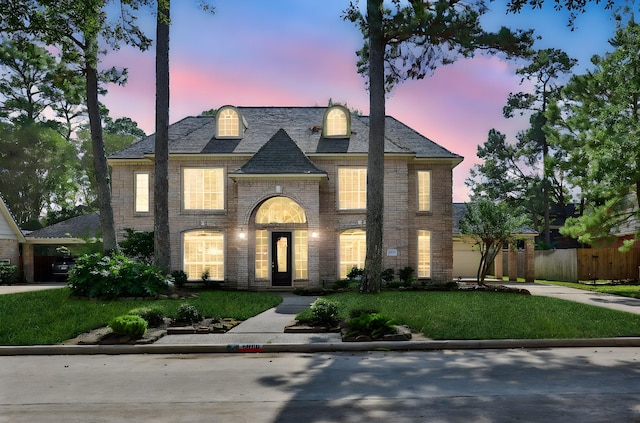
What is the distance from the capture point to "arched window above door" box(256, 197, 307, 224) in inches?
989

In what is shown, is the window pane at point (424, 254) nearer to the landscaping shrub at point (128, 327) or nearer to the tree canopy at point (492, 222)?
the tree canopy at point (492, 222)

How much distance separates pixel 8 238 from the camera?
33031 millimetres

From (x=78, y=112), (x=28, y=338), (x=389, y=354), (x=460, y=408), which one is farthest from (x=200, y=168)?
(x=78, y=112)

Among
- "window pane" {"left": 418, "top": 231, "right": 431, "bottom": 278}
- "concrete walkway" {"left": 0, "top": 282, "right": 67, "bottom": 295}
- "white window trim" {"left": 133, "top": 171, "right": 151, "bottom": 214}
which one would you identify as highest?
"white window trim" {"left": 133, "top": 171, "right": 151, "bottom": 214}

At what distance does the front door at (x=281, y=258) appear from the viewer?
82.3ft

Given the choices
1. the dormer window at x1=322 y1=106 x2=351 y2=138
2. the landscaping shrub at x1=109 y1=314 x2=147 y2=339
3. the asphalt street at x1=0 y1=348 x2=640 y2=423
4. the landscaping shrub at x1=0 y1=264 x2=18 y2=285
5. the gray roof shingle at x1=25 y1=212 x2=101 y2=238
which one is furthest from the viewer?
the gray roof shingle at x1=25 y1=212 x2=101 y2=238

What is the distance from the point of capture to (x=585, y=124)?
2636cm

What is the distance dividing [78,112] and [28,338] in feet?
161

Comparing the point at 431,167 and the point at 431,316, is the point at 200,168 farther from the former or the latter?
the point at 431,316

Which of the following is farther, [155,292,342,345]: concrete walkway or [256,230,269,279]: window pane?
[256,230,269,279]: window pane

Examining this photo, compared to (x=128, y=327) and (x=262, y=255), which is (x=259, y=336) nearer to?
(x=128, y=327)

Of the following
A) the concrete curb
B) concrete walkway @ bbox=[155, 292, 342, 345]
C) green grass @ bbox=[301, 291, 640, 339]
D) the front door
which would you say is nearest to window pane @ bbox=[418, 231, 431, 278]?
the front door

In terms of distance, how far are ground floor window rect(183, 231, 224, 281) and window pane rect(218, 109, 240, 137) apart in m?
5.10

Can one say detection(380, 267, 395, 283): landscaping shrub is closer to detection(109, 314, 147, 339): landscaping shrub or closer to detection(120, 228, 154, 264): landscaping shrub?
detection(120, 228, 154, 264): landscaping shrub
